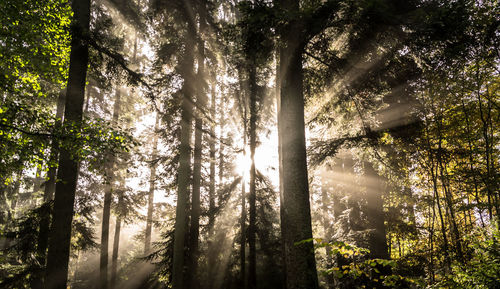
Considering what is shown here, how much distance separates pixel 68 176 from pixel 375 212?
1013cm

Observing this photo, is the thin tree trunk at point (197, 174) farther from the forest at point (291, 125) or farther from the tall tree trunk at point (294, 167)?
the tall tree trunk at point (294, 167)

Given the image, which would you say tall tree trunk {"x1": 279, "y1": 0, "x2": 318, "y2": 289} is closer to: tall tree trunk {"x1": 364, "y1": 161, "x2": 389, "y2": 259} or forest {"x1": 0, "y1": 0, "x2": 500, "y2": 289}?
forest {"x1": 0, "y1": 0, "x2": 500, "y2": 289}

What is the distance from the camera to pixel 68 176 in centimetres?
641

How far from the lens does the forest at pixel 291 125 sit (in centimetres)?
485

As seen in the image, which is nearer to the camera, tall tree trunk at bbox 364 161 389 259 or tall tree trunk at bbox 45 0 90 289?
tall tree trunk at bbox 45 0 90 289

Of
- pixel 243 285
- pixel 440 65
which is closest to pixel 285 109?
pixel 440 65

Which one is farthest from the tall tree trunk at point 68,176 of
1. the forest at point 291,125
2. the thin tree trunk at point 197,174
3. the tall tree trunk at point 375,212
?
the tall tree trunk at point 375,212

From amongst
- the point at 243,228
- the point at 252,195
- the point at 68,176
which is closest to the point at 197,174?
the point at 252,195

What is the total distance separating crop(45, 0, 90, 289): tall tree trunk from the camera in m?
5.99

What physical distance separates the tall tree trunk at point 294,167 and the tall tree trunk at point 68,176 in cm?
513

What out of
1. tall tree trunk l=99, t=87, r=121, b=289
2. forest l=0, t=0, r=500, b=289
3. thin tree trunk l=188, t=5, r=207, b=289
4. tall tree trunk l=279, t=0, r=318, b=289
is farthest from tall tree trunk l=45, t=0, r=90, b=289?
tall tree trunk l=99, t=87, r=121, b=289

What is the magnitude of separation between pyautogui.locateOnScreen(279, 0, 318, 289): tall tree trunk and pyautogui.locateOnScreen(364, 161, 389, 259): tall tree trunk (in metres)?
4.35

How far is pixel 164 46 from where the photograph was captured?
362 inches

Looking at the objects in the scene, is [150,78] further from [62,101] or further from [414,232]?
[414,232]
